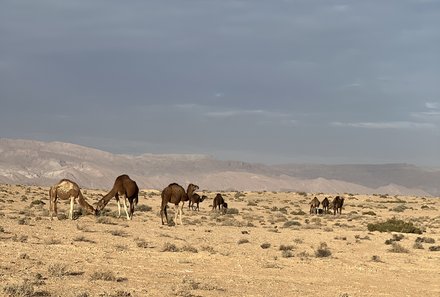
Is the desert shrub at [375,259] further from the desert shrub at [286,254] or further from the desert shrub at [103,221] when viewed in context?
the desert shrub at [103,221]

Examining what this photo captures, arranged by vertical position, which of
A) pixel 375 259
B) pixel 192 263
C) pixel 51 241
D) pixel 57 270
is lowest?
pixel 375 259

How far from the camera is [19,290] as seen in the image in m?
10.7

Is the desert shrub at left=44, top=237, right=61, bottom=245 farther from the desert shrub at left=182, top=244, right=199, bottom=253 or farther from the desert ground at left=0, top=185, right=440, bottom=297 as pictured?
the desert shrub at left=182, top=244, right=199, bottom=253

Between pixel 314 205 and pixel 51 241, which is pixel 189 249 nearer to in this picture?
pixel 51 241

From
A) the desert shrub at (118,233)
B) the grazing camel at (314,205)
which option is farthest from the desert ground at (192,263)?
the grazing camel at (314,205)

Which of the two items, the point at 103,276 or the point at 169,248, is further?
the point at 169,248

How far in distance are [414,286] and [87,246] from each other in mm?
9323

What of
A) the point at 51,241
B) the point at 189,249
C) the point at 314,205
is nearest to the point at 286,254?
the point at 189,249

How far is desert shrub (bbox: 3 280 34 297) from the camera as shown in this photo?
10.6 metres

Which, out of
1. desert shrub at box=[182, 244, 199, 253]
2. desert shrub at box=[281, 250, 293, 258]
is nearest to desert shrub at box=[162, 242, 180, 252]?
desert shrub at box=[182, 244, 199, 253]

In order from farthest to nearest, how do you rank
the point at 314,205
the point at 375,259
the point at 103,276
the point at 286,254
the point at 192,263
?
the point at 314,205 < the point at 375,259 < the point at 286,254 < the point at 192,263 < the point at 103,276

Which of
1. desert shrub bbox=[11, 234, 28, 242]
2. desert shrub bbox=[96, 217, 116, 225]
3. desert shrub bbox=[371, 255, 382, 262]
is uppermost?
desert shrub bbox=[96, 217, 116, 225]

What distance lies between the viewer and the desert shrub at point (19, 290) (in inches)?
417

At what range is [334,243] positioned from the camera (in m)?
26.2
